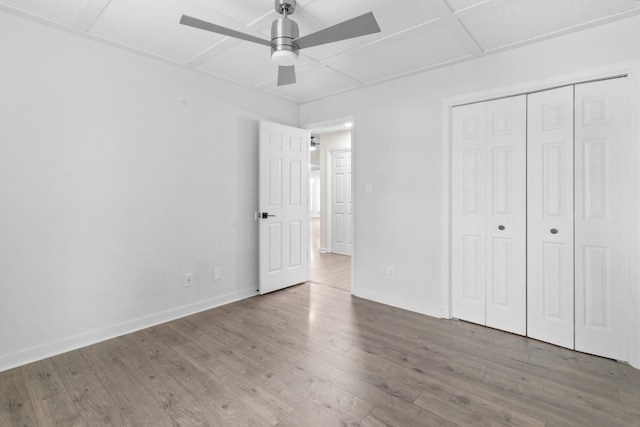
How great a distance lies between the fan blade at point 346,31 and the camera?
5.38ft

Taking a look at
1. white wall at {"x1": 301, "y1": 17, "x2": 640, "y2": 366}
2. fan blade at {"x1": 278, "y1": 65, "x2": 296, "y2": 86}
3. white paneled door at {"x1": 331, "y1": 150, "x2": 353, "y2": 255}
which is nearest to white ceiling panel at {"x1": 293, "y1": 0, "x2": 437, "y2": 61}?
fan blade at {"x1": 278, "y1": 65, "x2": 296, "y2": 86}

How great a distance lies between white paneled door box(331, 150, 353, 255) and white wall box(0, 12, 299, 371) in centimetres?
322

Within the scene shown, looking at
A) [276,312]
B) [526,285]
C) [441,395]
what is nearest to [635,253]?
[526,285]

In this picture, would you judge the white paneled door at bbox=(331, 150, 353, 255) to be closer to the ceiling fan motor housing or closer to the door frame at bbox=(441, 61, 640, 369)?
the door frame at bbox=(441, 61, 640, 369)

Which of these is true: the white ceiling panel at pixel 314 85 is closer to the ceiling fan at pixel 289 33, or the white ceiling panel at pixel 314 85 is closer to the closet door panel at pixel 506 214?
the ceiling fan at pixel 289 33

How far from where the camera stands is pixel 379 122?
3.64 m

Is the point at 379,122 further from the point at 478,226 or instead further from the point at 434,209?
the point at 478,226

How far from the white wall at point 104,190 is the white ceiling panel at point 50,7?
0.15 m

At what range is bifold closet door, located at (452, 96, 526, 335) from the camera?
278cm

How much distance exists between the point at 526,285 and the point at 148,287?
3493 millimetres

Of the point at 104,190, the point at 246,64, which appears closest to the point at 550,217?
the point at 246,64

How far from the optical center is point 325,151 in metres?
6.75

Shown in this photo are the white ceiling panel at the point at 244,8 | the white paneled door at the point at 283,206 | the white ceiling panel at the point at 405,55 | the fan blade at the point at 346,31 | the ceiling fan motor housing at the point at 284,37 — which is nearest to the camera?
the fan blade at the point at 346,31

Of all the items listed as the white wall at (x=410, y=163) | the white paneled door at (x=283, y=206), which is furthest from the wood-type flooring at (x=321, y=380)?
the white paneled door at (x=283, y=206)
